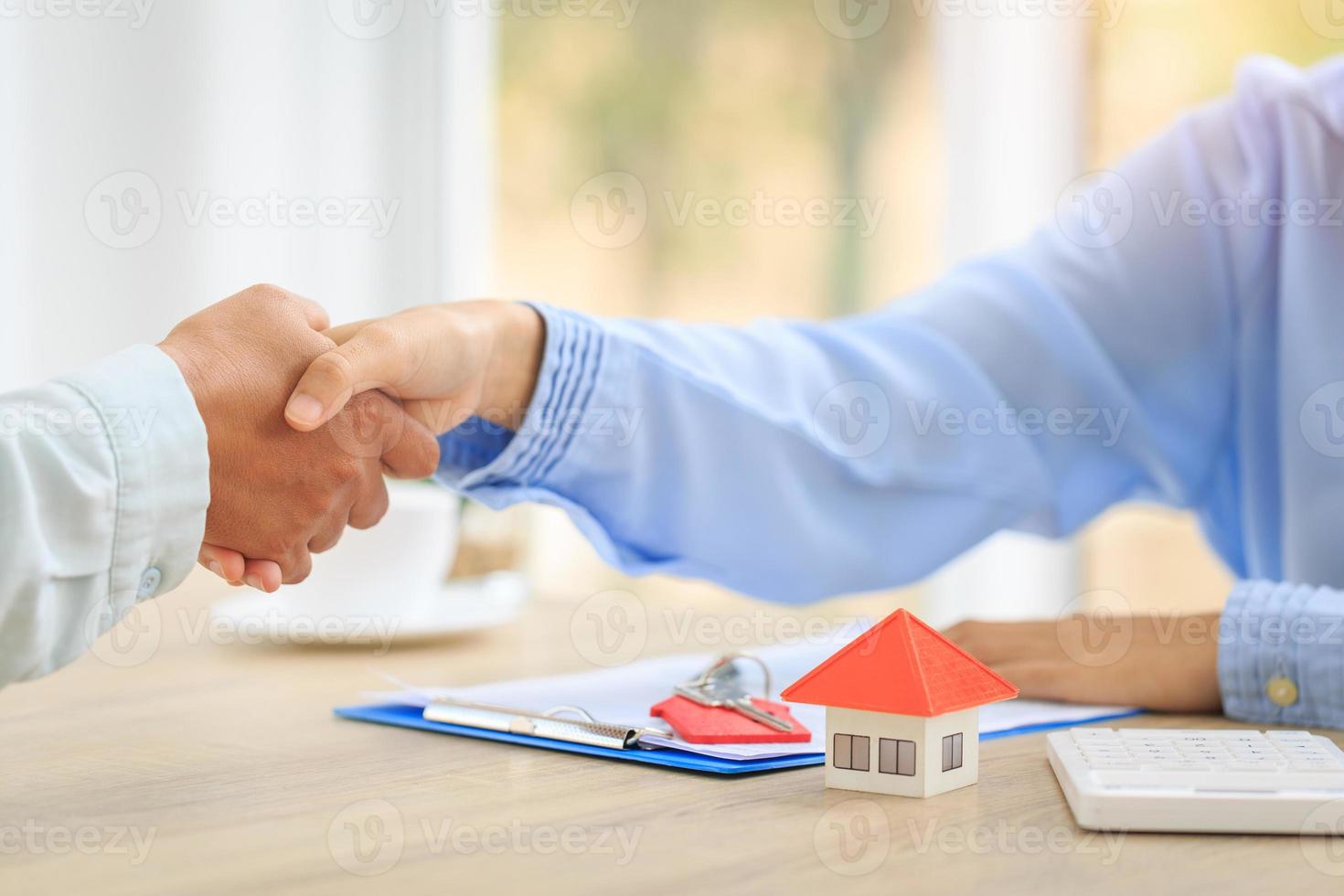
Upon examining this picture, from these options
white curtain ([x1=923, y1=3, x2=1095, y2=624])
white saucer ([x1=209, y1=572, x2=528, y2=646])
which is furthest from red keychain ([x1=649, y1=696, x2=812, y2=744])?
white curtain ([x1=923, y1=3, x2=1095, y2=624])

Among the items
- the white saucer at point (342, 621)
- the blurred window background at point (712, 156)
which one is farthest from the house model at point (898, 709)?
the blurred window background at point (712, 156)

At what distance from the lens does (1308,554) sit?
0.98m

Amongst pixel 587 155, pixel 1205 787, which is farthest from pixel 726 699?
pixel 587 155

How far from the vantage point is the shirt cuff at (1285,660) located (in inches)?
27.5

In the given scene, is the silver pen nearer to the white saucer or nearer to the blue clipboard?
the blue clipboard

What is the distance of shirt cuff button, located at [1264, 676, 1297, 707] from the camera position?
0.71 m

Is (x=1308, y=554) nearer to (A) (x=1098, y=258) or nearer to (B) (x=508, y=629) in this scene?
(A) (x=1098, y=258)

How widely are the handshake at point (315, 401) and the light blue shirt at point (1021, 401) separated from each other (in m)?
0.05

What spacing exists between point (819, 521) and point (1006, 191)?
1.64 m

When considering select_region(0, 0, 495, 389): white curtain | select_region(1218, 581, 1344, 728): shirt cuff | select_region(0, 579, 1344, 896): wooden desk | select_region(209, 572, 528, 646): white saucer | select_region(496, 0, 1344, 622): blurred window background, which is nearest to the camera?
select_region(0, 579, 1344, 896): wooden desk

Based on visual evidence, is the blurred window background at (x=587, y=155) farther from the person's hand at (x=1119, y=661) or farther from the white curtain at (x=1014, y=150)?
the person's hand at (x=1119, y=661)

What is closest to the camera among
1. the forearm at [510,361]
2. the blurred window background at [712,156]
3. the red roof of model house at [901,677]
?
the red roof of model house at [901,677]

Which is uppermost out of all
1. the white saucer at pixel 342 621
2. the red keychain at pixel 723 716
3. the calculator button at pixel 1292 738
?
the calculator button at pixel 1292 738

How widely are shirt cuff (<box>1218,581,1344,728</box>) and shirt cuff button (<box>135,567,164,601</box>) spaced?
0.59 m
